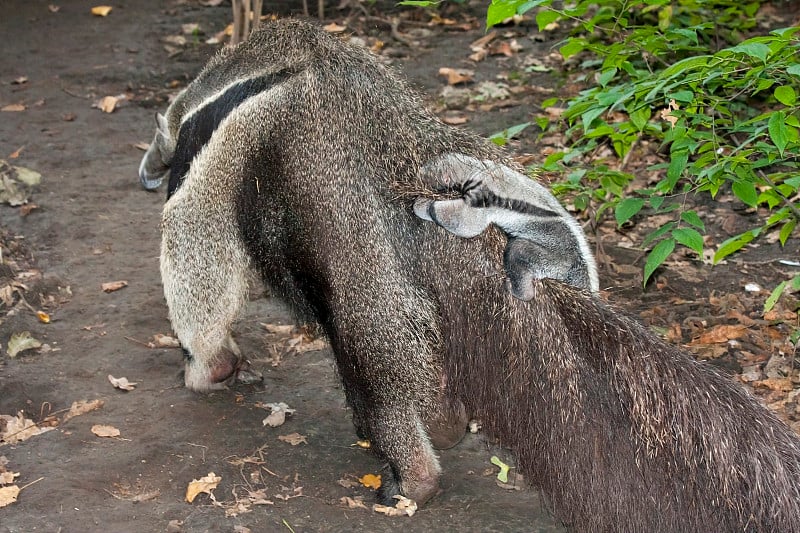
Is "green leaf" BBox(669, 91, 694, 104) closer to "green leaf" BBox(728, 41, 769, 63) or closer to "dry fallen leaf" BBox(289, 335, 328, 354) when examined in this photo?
"green leaf" BBox(728, 41, 769, 63)

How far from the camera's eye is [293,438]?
534 cm

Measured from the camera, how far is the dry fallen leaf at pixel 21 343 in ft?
19.5

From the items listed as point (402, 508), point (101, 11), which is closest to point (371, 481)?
point (402, 508)

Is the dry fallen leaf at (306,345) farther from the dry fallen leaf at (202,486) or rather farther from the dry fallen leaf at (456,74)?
the dry fallen leaf at (456,74)

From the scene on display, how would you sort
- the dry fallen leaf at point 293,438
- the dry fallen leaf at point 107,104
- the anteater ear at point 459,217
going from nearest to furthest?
the anteater ear at point 459,217 → the dry fallen leaf at point 293,438 → the dry fallen leaf at point 107,104

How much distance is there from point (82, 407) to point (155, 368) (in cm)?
59

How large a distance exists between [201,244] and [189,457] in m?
1.12

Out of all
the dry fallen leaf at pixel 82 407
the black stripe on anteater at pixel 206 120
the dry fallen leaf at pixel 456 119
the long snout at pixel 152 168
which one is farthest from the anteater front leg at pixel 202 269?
the dry fallen leaf at pixel 456 119

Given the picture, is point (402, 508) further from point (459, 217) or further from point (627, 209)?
point (627, 209)

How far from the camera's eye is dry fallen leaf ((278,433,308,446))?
5305mm

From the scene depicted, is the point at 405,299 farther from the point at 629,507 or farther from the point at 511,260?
the point at 629,507

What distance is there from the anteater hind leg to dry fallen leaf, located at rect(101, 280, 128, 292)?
139 cm

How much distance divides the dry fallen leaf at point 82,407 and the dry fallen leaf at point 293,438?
107cm

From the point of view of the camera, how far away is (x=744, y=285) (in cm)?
636
